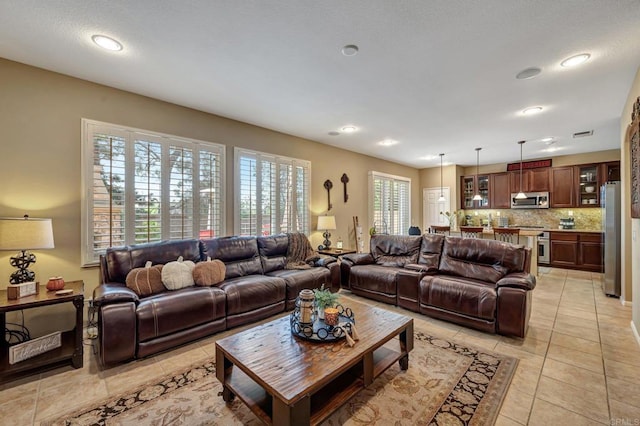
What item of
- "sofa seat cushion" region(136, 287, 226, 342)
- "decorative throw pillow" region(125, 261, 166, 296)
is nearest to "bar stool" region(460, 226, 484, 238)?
"sofa seat cushion" region(136, 287, 226, 342)

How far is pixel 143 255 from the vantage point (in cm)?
308

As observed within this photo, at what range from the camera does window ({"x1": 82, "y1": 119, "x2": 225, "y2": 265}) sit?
10.2 feet

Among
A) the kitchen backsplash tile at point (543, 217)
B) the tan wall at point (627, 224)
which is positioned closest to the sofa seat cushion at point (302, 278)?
the tan wall at point (627, 224)

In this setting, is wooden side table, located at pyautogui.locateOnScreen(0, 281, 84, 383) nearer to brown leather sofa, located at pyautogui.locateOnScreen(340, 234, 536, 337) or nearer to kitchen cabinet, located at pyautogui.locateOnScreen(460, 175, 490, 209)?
brown leather sofa, located at pyautogui.locateOnScreen(340, 234, 536, 337)

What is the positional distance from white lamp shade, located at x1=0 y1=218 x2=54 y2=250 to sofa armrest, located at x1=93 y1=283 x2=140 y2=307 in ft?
1.99

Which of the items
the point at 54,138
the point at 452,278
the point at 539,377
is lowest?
the point at 539,377

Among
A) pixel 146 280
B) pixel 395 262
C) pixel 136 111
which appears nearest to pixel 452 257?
pixel 395 262

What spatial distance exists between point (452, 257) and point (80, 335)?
423 centimetres

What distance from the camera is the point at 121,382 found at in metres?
2.20

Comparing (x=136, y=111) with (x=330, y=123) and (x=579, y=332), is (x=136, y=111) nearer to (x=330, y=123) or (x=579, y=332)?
(x=330, y=123)

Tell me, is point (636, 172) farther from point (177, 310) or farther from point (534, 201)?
point (534, 201)

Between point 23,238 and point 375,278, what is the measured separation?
3.77 metres

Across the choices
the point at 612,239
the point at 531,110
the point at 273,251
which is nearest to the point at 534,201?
the point at 612,239

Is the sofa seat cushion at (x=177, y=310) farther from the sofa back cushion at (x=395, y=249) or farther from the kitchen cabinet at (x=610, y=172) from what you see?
the kitchen cabinet at (x=610, y=172)
